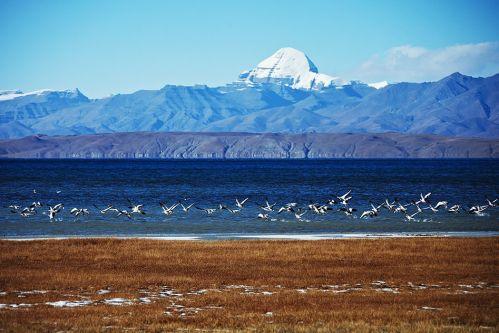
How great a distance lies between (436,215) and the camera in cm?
7138

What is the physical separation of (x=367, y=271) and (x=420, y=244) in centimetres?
1057

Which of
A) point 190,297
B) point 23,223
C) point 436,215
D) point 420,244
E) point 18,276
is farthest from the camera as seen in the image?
point 436,215

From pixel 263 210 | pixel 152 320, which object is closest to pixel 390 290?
pixel 152 320

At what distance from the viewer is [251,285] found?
1158 inches

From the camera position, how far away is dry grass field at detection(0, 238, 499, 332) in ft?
72.8

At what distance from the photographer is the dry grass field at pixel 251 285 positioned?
22.2m

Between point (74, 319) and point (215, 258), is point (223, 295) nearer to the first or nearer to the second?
point (74, 319)

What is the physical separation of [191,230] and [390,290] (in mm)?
31822

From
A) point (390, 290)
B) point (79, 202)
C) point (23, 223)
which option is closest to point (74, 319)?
point (390, 290)

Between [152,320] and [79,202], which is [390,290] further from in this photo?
[79,202]

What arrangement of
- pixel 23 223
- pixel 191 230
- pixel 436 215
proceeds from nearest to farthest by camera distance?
pixel 191 230
pixel 23 223
pixel 436 215

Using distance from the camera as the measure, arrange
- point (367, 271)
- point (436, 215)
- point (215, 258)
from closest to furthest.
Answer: point (367, 271)
point (215, 258)
point (436, 215)

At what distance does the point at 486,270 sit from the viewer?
105 feet

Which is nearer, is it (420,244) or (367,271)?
(367,271)
